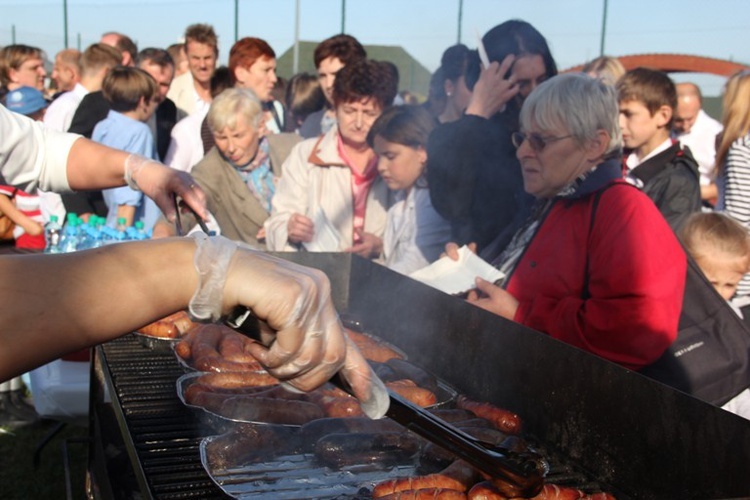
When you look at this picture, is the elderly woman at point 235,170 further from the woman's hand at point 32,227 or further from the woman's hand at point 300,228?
the woman's hand at point 32,227

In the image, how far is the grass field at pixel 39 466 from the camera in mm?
5332

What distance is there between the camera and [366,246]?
5.67m

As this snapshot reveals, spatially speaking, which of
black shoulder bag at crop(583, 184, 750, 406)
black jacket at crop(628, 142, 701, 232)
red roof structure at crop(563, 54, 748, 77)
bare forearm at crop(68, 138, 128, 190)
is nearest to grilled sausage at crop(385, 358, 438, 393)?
black shoulder bag at crop(583, 184, 750, 406)

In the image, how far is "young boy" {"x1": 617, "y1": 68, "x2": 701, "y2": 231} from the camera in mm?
5125

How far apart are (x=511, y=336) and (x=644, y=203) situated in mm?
839

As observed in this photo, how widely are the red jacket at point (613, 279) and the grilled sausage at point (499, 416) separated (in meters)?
0.51

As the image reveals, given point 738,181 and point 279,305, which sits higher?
point 279,305

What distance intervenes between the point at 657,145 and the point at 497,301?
2349mm

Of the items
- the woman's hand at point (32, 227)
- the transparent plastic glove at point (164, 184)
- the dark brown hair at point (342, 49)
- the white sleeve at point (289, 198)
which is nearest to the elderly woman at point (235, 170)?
the white sleeve at point (289, 198)

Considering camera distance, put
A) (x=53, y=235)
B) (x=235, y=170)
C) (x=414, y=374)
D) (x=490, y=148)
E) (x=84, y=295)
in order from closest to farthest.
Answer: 1. (x=84, y=295)
2. (x=414, y=374)
3. (x=490, y=148)
4. (x=53, y=235)
5. (x=235, y=170)

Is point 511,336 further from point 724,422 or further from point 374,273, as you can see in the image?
point 374,273

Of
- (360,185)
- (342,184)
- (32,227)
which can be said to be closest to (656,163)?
(360,185)

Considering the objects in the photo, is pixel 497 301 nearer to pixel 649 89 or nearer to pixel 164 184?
pixel 164 184

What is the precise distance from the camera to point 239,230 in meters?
6.00
